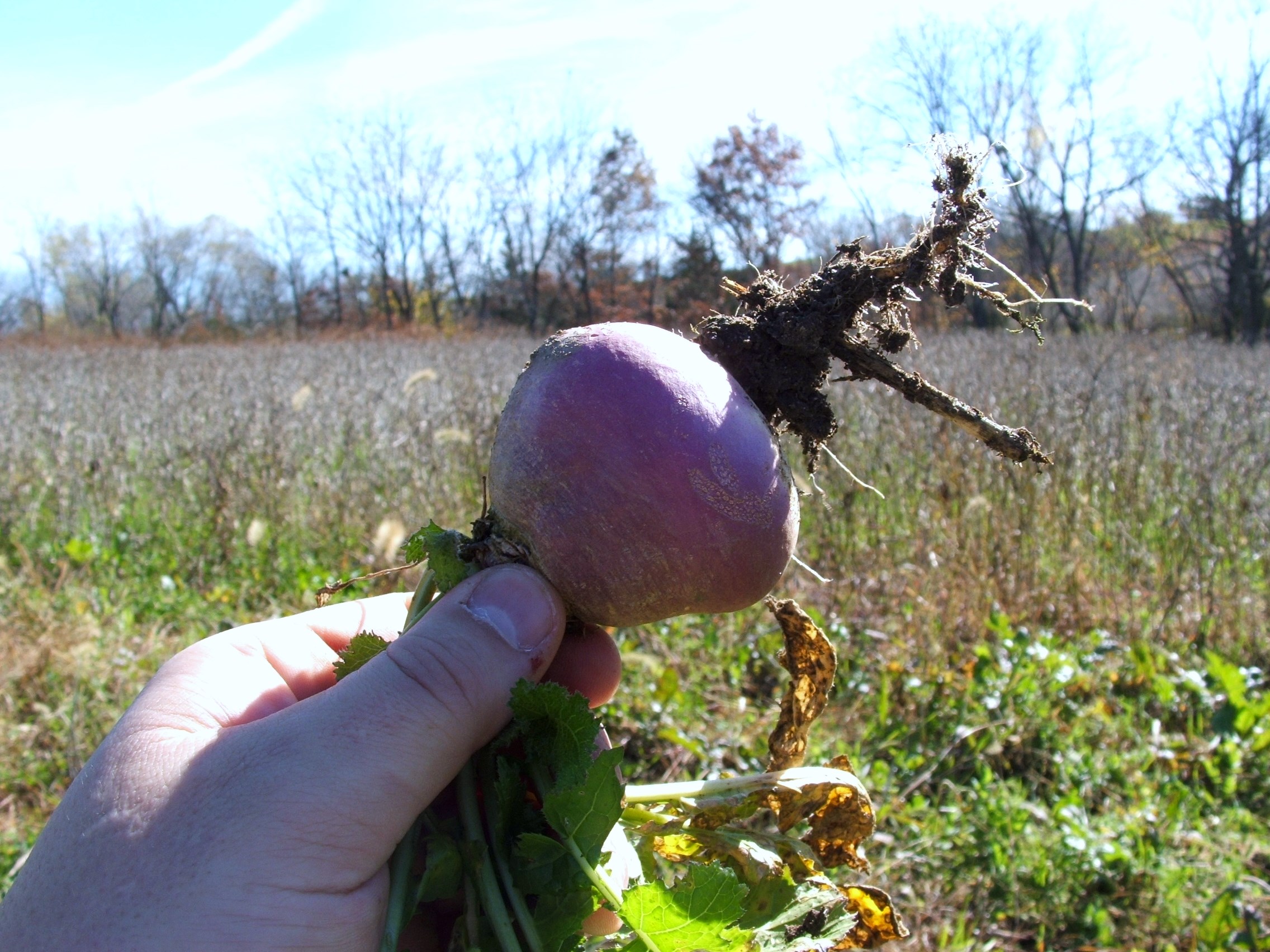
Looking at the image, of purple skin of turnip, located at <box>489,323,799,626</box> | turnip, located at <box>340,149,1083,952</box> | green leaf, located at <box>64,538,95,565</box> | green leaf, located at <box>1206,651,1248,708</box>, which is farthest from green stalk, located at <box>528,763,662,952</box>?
green leaf, located at <box>64,538,95,565</box>

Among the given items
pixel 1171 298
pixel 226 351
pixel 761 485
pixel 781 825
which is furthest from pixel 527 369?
pixel 1171 298

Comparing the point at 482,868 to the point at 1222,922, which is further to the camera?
the point at 1222,922

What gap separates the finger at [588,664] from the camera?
1743mm

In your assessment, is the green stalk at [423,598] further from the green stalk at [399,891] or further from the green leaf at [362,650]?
the green stalk at [399,891]

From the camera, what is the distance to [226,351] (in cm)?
2280

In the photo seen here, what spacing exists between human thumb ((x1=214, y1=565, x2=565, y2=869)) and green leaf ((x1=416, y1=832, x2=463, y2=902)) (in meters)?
0.07

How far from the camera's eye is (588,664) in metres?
1.78

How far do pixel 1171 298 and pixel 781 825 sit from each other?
123 feet

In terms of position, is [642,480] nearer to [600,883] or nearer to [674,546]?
[674,546]

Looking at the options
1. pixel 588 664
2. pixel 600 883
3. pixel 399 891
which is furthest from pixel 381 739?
pixel 588 664

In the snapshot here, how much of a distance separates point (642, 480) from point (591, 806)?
53 cm

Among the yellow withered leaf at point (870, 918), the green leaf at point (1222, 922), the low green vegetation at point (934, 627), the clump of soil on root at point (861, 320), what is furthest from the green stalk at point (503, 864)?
the green leaf at point (1222, 922)

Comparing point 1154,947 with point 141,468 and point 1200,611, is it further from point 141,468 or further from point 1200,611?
point 141,468

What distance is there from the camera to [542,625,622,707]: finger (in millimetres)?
1743
